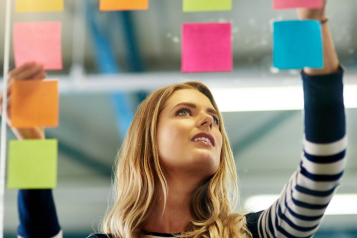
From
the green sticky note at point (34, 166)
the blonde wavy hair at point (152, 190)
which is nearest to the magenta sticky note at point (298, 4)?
the blonde wavy hair at point (152, 190)

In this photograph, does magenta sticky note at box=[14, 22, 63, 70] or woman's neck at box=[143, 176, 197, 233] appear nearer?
magenta sticky note at box=[14, 22, 63, 70]

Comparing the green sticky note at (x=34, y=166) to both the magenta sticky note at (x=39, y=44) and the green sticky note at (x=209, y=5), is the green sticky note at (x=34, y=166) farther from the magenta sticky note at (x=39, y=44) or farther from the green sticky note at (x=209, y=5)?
the green sticky note at (x=209, y=5)

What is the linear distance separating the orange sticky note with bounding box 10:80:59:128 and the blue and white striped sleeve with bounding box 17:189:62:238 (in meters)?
0.12

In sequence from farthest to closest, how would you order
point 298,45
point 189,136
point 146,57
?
point 146,57 → point 189,136 → point 298,45

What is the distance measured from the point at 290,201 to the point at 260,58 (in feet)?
1.99

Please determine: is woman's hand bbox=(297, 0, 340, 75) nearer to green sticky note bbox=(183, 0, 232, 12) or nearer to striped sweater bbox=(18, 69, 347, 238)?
striped sweater bbox=(18, 69, 347, 238)

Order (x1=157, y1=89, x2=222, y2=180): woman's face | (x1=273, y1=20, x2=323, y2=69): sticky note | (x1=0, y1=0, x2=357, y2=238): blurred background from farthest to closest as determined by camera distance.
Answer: (x1=0, y1=0, x2=357, y2=238): blurred background, (x1=157, y1=89, x2=222, y2=180): woman's face, (x1=273, y1=20, x2=323, y2=69): sticky note

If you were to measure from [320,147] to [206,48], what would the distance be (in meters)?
0.25

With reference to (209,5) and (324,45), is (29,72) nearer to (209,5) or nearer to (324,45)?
(209,5)

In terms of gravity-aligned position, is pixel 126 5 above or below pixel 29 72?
above

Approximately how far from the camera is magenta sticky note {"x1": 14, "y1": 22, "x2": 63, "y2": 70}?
26.8 inches

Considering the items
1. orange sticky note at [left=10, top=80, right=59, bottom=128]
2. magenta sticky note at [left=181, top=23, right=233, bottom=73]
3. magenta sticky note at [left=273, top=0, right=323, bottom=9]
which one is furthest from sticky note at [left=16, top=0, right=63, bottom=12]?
magenta sticky note at [left=273, top=0, right=323, bottom=9]

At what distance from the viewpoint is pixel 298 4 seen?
625mm

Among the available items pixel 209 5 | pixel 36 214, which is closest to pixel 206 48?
pixel 209 5
